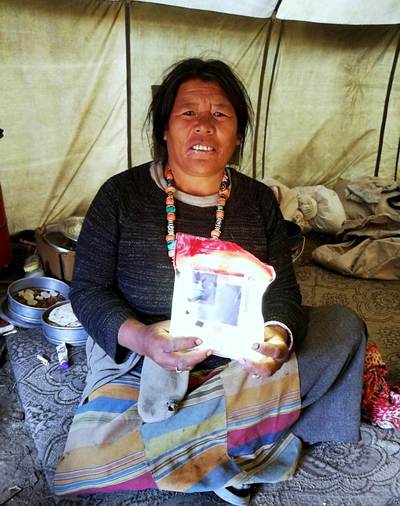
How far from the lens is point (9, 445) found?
162cm

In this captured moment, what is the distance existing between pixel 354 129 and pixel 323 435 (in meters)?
3.48

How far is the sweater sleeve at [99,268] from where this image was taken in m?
1.37

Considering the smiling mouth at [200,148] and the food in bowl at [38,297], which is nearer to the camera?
the smiling mouth at [200,148]

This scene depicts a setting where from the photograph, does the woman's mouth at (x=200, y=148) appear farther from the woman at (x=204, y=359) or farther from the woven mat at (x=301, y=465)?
the woven mat at (x=301, y=465)

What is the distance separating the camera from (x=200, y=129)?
1.34 meters

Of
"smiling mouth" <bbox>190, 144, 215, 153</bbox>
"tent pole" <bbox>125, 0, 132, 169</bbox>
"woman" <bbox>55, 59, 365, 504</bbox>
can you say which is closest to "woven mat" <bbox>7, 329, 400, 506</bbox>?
"woman" <bbox>55, 59, 365, 504</bbox>

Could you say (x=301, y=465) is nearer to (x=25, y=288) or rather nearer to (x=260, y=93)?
(x=25, y=288)

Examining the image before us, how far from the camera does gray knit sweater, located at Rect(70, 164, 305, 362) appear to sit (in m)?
1.39

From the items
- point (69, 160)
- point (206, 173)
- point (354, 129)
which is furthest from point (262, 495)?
point (354, 129)

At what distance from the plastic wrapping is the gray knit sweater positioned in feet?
0.90

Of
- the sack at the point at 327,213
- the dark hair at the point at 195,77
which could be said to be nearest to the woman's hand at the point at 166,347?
the dark hair at the point at 195,77

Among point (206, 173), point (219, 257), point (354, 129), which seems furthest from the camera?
point (354, 129)

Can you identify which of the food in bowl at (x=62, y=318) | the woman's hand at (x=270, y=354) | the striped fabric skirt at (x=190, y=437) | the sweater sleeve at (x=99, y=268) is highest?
the sweater sleeve at (x=99, y=268)

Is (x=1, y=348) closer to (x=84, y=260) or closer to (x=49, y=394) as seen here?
(x=49, y=394)
